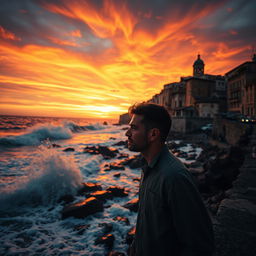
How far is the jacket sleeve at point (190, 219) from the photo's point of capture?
43.3 inches

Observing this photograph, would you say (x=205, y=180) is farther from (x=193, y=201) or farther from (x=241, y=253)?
(x=193, y=201)

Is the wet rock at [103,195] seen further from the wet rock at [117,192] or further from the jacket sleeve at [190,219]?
the jacket sleeve at [190,219]

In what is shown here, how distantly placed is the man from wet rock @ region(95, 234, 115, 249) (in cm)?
376

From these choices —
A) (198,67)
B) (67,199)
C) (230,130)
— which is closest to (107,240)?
(67,199)

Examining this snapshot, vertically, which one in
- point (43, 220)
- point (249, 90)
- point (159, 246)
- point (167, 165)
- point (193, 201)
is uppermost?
point (249, 90)

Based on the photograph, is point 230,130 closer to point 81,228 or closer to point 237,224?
point 237,224

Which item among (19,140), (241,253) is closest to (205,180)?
(241,253)

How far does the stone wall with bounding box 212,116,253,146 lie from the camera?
13.1m

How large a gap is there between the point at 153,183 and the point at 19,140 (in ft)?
87.0

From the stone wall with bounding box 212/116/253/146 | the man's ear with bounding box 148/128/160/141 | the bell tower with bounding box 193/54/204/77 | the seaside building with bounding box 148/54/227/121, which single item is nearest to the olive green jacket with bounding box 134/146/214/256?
the man's ear with bounding box 148/128/160/141

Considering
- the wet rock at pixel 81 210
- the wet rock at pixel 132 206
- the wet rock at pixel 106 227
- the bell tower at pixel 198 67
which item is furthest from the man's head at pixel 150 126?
the bell tower at pixel 198 67

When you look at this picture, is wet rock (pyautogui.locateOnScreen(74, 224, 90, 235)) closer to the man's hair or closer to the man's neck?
the man's neck

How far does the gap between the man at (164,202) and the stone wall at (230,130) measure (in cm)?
1137

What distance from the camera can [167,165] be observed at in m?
1.35
